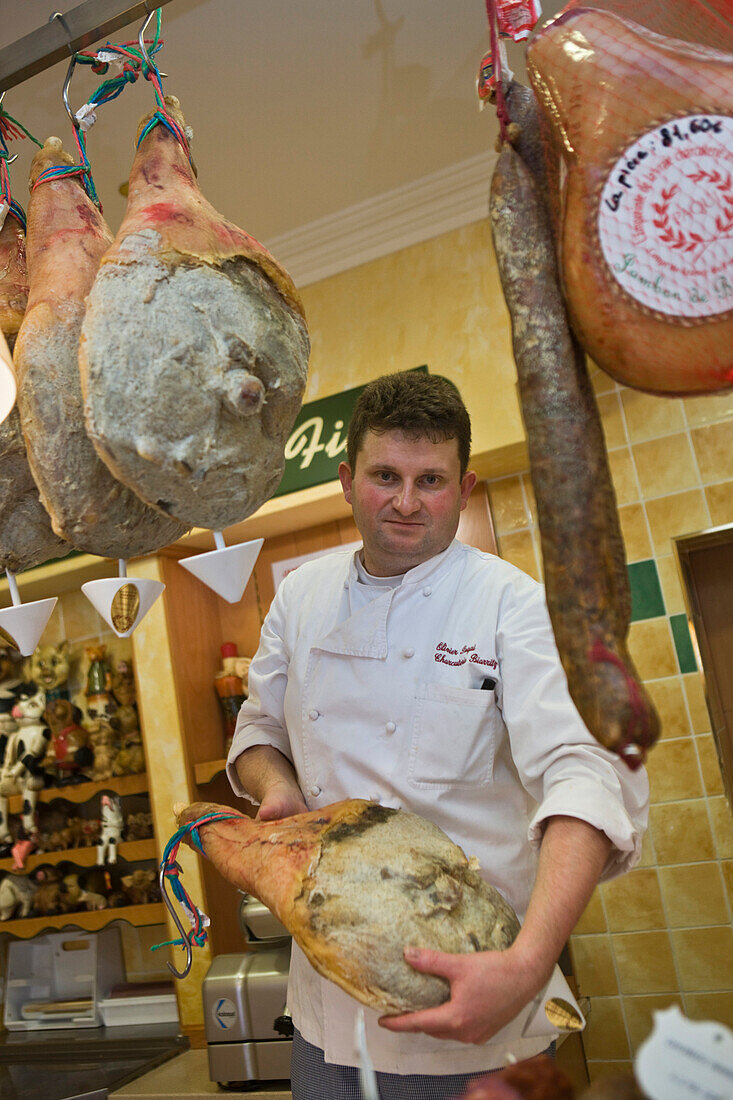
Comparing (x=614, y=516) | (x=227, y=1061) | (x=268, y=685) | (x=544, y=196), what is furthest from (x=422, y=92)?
(x=227, y=1061)

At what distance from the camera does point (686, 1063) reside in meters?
0.52

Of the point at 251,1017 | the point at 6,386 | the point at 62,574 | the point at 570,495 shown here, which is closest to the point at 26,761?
the point at 62,574

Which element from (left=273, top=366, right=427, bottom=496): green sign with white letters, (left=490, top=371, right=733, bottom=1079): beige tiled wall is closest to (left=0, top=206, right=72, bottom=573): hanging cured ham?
(left=273, top=366, right=427, bottom=496): green sign with white letters

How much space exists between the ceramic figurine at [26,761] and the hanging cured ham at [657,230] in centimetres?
358

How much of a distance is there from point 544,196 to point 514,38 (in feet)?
0.73

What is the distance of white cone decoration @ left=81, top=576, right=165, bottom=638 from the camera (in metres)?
1.04

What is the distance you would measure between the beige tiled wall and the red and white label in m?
2.24

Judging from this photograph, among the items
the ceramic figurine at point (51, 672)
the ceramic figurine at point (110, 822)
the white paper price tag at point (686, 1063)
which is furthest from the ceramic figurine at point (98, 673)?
the white paper price tag at point (686, 1063)

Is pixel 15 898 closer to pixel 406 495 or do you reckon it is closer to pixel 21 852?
pixel 21 852

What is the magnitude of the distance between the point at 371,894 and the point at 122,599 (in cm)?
44

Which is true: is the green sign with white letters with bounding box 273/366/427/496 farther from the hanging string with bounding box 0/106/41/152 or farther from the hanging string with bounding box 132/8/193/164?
the hanging string with bounding box 132/8/193/164

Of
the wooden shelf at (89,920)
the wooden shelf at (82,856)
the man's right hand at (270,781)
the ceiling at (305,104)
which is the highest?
the ceiling at (305,104)

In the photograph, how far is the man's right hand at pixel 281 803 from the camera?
3.92 ft

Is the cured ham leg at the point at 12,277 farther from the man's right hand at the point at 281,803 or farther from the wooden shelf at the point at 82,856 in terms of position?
the wooden shelf at the point at 82,856
